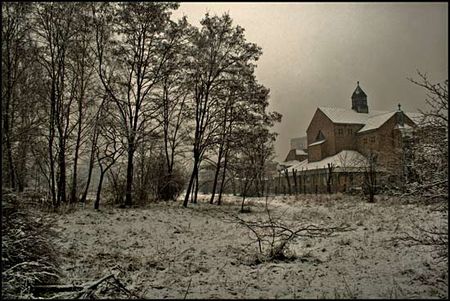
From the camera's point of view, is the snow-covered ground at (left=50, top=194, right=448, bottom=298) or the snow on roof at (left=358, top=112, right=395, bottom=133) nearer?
the snow-covered ground at (left=50, top=194, right=448, bottom=298)

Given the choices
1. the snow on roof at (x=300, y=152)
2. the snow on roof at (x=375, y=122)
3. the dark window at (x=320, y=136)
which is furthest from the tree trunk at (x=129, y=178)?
the snow on roof at (x=300, y=152)

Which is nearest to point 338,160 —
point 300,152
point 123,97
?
point 300,152

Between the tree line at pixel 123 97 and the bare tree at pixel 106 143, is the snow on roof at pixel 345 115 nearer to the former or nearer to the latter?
the tree line at pixel 123 97

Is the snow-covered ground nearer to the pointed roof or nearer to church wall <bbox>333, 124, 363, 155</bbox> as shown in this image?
church wall <bbox>333, 124, 363, 155</bbox>

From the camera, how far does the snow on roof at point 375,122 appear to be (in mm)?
45469

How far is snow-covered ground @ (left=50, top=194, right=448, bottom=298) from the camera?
7355mm

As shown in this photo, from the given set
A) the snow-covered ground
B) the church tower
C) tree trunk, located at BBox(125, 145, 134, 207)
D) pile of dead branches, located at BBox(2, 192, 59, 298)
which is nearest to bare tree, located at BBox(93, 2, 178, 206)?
tree trunk, located at BBox(125, 145, 134, 207)

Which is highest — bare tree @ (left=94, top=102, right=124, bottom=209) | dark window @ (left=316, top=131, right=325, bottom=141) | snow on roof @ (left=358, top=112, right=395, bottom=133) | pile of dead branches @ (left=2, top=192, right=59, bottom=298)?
snow on roof @ (left=358, top=112, right=395, bottom=133)

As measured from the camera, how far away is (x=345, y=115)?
169 ft

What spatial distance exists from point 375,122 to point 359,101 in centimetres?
914

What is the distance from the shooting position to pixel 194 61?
2158 centimetres

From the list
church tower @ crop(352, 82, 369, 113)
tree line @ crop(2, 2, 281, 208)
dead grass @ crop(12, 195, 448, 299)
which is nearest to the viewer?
dead grass @ crop(12, 195, 448, 299)

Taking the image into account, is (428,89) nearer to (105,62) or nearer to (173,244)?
(173,244)

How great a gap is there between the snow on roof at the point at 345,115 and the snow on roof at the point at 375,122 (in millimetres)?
1359
